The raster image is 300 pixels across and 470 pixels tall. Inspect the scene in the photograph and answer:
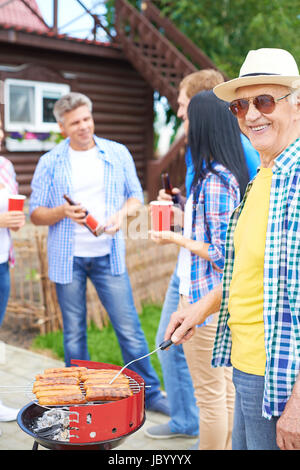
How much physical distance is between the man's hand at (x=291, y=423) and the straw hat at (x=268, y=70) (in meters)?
1.04

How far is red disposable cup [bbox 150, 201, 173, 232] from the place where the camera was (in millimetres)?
2938

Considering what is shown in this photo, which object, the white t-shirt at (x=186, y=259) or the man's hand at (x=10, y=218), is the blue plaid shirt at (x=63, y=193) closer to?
the man's hand at (x=10, y=218)

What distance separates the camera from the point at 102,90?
41.2 feet

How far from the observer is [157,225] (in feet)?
9.68

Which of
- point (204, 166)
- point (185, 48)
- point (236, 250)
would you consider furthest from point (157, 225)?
point (185, 48)

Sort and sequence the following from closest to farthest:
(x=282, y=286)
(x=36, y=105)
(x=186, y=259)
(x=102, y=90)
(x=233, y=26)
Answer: (x=282, y=286), (x=186, y=259), (x=36, y=105), (x=102, y=90), (x=233, y=26)

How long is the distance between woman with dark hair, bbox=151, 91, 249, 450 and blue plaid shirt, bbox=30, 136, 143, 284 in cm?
103

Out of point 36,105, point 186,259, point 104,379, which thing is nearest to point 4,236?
point 186,259

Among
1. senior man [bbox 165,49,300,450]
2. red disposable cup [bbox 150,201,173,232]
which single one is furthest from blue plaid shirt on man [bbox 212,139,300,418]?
red disposable cup [bbox 150,201,173,232]

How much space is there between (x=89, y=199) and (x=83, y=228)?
0.71 ft

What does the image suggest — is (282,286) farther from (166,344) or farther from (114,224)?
(114,224)

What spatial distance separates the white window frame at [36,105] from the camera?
10844 mm

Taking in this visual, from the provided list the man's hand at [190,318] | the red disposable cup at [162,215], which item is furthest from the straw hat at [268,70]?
the red disposable cup at [162,215]

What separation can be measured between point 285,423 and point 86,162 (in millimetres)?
2669
